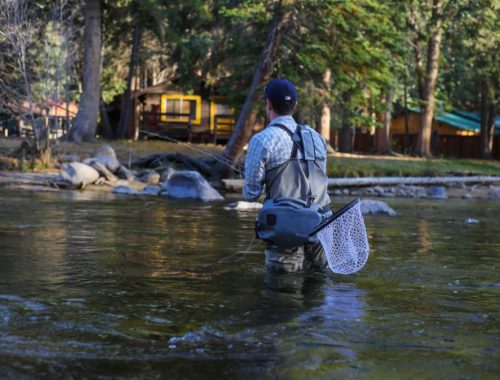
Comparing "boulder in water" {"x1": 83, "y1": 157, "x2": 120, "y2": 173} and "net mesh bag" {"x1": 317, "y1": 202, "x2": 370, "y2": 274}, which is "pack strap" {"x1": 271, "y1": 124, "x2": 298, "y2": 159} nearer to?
"net mesh bag" {"x1": 317, "y1": 202, "x2": 370, "y2": 274}

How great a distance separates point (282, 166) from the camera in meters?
6.38

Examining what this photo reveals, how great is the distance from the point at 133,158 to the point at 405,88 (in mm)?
19432

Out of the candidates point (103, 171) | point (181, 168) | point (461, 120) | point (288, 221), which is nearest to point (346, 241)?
point (288, 221)

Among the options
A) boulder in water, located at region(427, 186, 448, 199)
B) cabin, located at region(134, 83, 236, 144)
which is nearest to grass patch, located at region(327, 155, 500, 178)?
Result: boulder in water, located at region(427, 186, 448, 199)

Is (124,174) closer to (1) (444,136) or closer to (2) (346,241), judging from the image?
(2) (346,241)

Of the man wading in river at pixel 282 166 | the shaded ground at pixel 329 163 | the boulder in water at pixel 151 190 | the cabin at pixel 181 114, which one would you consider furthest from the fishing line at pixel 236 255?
the cabin at pixel 181 114

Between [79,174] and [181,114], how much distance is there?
2166 centimetres

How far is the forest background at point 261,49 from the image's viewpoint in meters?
22.0

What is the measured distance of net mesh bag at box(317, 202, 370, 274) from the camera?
610cm

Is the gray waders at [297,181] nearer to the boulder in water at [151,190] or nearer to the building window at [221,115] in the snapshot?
the boulder in water at [151,190]

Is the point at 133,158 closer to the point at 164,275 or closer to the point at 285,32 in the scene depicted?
the point at 285,32

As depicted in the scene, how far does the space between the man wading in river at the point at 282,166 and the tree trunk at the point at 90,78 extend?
79.8ft

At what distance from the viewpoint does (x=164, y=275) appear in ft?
22.9

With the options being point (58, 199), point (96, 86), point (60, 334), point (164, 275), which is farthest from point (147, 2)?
point (60, 334)
